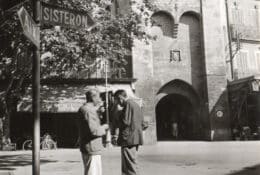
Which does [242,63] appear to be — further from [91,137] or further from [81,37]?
[91,137]

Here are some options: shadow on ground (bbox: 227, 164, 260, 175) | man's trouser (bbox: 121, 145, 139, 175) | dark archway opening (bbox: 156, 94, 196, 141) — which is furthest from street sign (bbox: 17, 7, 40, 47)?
dark archway opening (bbox: 156, 94, 196, 141)

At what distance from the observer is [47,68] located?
749 inches

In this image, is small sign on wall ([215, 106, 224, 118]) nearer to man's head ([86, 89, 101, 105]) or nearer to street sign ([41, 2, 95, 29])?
man's head ([86, 89, 101, 105])

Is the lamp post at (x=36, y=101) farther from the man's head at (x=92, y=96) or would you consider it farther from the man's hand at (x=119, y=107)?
the man's hand at (x=119, y=107)

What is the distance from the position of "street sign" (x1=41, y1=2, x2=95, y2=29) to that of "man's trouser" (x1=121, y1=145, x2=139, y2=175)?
2.54 metres

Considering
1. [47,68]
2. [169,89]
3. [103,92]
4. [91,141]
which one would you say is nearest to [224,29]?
[169,89]

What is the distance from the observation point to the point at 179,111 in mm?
29250

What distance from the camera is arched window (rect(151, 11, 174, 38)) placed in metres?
26.1

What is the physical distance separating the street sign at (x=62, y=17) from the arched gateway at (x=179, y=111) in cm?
2016

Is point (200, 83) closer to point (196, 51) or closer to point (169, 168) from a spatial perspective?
point (196, 51)

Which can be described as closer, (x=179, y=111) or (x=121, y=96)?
(x=121, y=96)

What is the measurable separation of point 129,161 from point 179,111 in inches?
889

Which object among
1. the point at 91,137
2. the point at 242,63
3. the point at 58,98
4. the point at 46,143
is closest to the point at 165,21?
the point at 242,63

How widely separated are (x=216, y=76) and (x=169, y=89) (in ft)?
10.9
